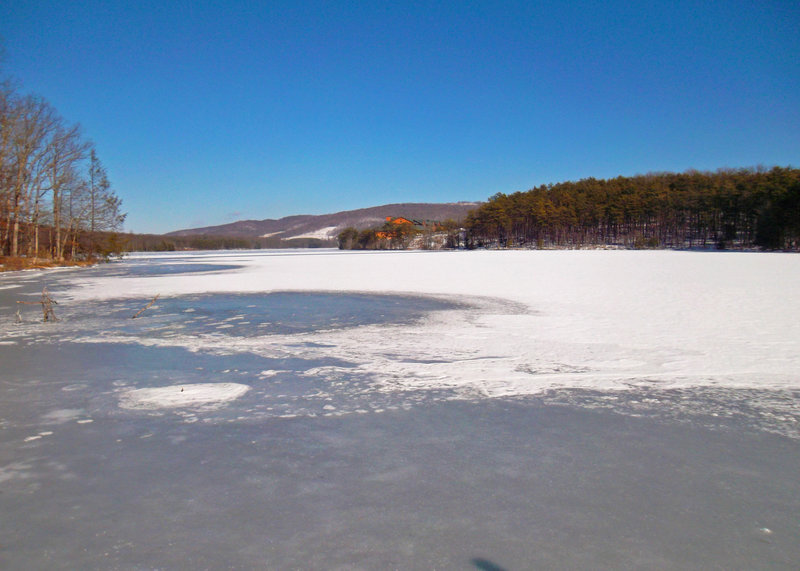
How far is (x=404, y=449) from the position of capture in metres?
3.29

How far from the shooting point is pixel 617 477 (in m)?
2.85

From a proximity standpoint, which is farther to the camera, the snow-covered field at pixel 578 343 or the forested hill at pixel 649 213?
the forested hill at pixel 649 213

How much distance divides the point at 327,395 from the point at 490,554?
8.63 ft

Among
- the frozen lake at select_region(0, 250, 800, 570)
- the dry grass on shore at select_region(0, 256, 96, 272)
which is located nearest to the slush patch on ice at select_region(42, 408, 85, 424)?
the frozen lake at select_region(0, 250, 800, 570)

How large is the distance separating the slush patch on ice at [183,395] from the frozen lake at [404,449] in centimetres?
4

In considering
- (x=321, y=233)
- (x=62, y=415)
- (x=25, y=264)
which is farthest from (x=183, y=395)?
(x=321, y=233)

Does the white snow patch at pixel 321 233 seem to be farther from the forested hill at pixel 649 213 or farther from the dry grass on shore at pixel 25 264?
the dry grass on shore at pixel 25 264

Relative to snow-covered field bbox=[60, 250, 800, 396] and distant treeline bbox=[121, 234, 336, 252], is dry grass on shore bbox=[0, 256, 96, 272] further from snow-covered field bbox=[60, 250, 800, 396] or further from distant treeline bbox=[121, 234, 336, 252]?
distant treeline bbox=[121, 234, 336, 252]

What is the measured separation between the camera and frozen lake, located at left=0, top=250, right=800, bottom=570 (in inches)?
86.3

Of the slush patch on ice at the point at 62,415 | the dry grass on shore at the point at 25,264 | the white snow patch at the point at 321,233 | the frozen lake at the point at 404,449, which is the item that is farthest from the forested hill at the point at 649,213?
the white snow patch at the point at 321,233

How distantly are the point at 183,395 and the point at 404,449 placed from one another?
234cm

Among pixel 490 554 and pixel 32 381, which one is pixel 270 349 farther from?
pixel 490 554

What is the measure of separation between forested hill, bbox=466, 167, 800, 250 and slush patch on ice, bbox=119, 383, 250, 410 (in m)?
53.8

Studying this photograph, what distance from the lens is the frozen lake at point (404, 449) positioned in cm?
→ 219
